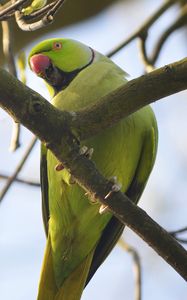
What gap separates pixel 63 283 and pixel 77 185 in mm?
454

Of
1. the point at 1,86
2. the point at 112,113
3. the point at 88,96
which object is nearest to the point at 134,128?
the point at 88,96

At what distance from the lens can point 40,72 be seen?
9.06 ft

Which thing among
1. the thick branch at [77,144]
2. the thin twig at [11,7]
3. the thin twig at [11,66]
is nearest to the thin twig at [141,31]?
the thin twig at [11,66]

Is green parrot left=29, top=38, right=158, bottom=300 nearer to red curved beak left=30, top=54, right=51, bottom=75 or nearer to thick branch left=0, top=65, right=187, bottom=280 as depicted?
red curved beak left=30, top=54, right=51, bottom=75

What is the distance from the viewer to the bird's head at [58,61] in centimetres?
275

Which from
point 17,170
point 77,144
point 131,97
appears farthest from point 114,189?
point 17,170

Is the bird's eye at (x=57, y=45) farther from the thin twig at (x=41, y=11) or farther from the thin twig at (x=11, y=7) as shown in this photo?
the thin twig at (x=11, y=7)

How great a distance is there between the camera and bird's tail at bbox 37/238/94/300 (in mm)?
2582

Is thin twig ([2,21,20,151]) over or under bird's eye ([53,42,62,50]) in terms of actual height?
under

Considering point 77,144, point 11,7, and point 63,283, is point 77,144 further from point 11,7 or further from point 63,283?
point 63,283

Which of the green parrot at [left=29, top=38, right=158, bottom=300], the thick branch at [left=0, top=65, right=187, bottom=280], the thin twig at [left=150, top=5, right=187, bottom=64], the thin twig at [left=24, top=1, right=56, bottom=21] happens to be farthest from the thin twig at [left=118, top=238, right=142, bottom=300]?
the thin twig at [left=24, top=1, right=56, bottom=21]

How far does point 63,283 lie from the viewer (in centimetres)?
265

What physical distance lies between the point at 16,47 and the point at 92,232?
100 centimetres

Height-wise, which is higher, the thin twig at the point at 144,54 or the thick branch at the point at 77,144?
the thin twig at the point at 144,54
